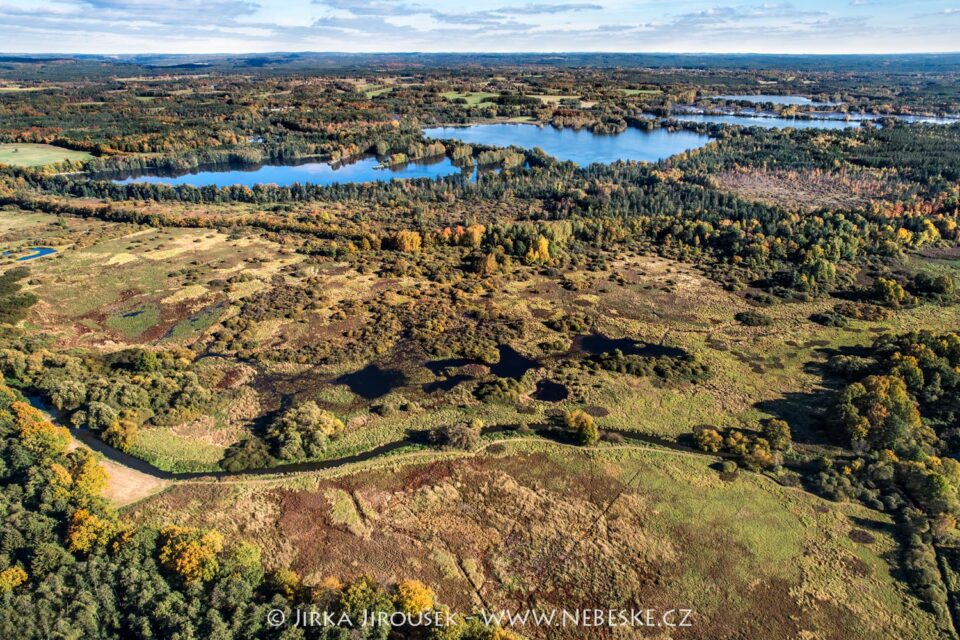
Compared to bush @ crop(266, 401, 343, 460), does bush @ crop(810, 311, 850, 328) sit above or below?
above

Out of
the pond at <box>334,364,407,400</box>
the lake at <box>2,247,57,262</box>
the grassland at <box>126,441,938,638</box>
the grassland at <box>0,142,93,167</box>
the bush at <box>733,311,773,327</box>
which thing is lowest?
the grassland at <box>126,441,938,638</box>

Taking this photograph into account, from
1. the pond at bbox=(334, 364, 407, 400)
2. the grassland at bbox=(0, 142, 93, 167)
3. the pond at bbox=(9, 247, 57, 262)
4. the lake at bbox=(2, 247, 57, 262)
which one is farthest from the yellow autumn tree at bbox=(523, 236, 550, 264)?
the grassland at bbox=(0, 142, 93, 167)

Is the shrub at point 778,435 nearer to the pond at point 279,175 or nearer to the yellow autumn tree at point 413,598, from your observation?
the yellow autumn tree at point 413,598

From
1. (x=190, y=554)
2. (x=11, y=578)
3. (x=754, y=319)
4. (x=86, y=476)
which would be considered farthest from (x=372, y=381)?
(x=754, y=319)

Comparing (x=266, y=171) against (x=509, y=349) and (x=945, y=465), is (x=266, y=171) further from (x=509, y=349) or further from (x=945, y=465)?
(x=945, y=465)

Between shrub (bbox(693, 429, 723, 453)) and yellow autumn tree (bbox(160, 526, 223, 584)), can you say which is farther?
shrub (bbox(693, 429, 723, 453))

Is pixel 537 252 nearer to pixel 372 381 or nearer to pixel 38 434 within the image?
pixel 372 381

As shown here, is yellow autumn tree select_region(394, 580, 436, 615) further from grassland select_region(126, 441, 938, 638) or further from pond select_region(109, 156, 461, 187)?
pond select_region(109, 156, 461, 187)

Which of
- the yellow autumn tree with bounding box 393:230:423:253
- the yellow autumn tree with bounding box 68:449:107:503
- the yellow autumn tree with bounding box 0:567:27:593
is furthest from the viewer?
the yellow autumn tree with bounding box 393:230:423:253
